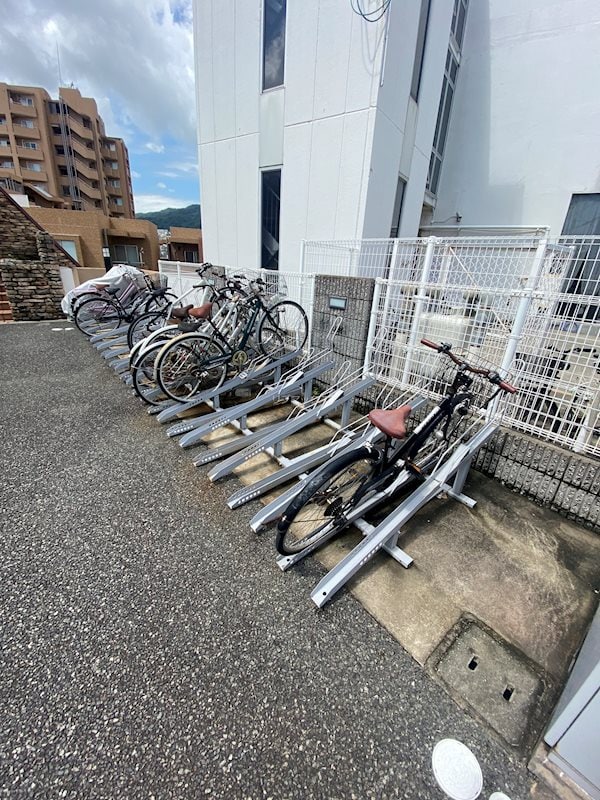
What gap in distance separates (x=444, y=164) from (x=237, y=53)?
5.32 meters

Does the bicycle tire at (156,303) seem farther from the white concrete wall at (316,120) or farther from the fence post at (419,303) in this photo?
the fence post at (419,303)

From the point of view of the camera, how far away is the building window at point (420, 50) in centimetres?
523

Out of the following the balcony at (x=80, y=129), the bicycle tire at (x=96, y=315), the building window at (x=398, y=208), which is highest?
the balcony at (x=80, y=129)

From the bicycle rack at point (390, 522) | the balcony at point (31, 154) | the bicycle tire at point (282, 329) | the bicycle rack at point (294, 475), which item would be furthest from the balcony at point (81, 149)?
the bicycle rack at point (390, 522)

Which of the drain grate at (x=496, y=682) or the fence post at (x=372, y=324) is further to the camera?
the fence post at (x=372, y=324)

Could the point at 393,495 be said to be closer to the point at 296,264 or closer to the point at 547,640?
the point at 547,640

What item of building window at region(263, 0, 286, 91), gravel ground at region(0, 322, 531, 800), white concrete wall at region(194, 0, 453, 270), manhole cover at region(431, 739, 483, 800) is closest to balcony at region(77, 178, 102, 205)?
white concrete wall at region(194, 0, 453, 270)

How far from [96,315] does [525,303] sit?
7080mm

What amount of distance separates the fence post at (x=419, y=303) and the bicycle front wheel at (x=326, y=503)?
1.41 meters

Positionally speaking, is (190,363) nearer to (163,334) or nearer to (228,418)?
(163,334)

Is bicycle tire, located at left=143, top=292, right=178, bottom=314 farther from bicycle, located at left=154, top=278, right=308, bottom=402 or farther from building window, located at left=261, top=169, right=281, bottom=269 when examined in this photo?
building window, located at left=261, top=169, right=281, bottom=269

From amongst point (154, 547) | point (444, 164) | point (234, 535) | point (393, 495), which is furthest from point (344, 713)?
point (444, 164)

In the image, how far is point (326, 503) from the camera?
192cm

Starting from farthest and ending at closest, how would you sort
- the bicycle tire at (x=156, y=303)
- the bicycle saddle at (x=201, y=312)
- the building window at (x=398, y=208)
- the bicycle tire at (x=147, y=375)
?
the building window at (x=398, y=208), the bicycle tire at (x=156, y=303), the bicycle saddle at (x=201, y=312), the bicycle tire at (x=147, y=375)
